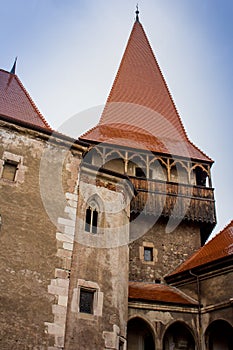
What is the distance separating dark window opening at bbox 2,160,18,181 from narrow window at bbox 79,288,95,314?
3187mm

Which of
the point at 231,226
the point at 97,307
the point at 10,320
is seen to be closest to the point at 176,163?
the point at 231,226

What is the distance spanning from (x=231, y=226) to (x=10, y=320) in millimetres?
9389

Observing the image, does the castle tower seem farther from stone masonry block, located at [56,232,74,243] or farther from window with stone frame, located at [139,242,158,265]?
stone masonry block, located at [56,232,74,243]

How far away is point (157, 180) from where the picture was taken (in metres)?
16.0

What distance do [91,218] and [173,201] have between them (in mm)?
5480

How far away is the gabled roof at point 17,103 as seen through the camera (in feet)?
40.2

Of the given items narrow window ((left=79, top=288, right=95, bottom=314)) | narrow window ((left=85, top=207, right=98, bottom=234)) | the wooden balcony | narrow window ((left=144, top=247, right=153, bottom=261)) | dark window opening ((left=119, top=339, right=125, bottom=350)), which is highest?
the wooden balcony

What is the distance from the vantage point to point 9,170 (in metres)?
10.1

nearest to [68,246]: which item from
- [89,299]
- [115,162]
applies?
[89,299]

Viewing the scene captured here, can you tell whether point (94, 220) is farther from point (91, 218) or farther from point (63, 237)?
point (63, 237)

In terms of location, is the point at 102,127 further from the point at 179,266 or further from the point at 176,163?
the point at 179,266

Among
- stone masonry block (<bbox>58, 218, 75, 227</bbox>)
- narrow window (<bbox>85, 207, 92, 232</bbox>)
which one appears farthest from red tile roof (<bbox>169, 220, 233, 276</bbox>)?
stone masonry block (<bbox>58, 218, 75, 227</bbox>)

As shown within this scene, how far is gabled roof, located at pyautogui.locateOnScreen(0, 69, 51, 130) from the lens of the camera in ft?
40.2

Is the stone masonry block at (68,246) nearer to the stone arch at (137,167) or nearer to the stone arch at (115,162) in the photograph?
the stone arch at (115,162)
